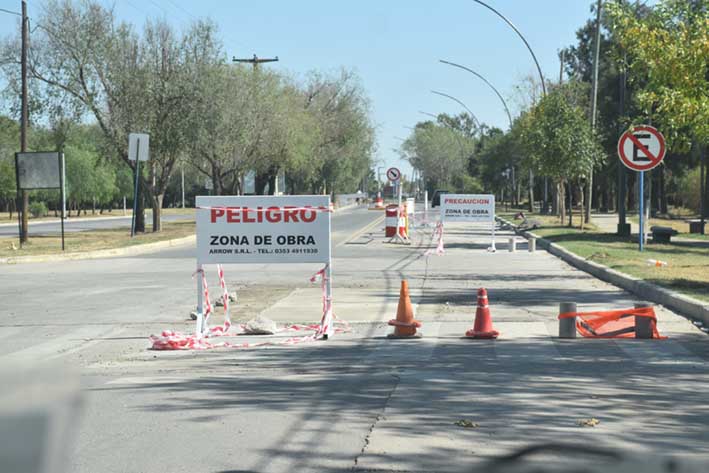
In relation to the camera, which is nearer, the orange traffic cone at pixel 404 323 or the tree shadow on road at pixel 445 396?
the tree shadow on road at pixel 445 396

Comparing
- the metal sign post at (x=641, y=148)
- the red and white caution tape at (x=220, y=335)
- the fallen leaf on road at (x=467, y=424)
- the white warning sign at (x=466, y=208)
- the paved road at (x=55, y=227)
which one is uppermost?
the metal sign post at (x=641, y=148)

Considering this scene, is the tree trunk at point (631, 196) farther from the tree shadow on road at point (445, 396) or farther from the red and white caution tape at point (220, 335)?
the tree shadow on road at point (445, 396)

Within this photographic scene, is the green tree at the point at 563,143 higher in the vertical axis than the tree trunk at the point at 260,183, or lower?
higher

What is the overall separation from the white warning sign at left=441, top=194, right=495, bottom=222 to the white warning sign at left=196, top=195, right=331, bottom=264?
774 inches

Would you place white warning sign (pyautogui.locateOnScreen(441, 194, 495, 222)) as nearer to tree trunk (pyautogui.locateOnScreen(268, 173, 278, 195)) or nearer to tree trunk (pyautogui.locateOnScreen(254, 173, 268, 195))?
tree trunk (pyautogui.locateOnScreen(268, 173, 278, 195))

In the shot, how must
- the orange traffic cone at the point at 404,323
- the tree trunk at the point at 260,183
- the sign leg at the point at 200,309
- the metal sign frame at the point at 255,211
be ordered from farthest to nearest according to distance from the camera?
the tree trunk at the point at 260,183 → the metal sign frame at the point at 255,211 → the sign leg at the point at 200,309 → the orange traffic cone at the point at 404,323

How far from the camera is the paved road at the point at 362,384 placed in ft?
19.5

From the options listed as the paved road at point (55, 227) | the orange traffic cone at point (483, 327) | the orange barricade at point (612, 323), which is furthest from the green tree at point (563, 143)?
the orange traffic cone at point (483, 327)

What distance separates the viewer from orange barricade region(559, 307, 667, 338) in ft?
36.1

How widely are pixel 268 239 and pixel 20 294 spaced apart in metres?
6.88

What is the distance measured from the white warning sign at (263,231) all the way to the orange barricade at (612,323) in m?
3.31

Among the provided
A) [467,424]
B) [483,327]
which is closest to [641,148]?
[483,327]

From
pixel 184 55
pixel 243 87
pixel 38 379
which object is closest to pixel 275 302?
pixel 38 379

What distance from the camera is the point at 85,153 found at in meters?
81.0
